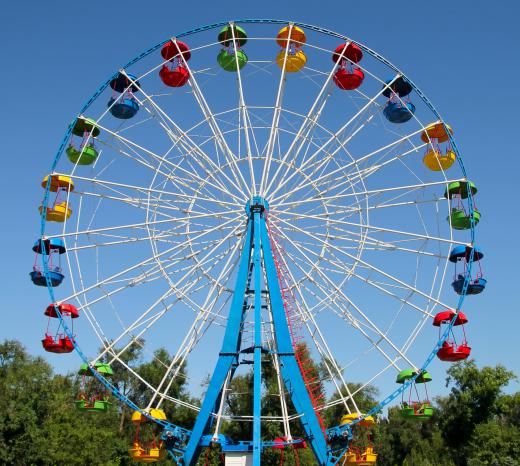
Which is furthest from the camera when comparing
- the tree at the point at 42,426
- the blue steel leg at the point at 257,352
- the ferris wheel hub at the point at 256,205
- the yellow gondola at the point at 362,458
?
the tree at the point at 42,426

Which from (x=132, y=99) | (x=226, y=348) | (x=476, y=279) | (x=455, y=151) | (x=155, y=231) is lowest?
(x=226, y=348)

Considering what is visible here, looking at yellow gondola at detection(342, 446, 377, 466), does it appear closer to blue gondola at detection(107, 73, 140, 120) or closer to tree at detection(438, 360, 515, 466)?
blue gondola at detection(107, 73, 140, 120)

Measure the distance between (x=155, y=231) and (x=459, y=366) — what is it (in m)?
32.6

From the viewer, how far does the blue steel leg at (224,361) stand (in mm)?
18531

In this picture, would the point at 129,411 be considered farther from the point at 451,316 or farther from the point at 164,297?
the point at 451,316

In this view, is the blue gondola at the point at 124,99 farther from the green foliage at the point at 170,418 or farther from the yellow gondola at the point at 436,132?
the green foliage at the point at 170,418

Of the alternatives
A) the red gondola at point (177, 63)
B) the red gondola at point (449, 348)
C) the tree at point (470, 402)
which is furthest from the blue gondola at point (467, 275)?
the tree at point (470, 402)

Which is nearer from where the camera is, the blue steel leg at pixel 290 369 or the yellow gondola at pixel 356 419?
the blue steel leg at pixel 290 369

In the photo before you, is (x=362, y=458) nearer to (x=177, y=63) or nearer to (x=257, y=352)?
(x=257, y=352)

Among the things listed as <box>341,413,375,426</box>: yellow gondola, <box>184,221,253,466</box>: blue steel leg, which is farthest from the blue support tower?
<box>341,413,375,426</box>: yellow gondola

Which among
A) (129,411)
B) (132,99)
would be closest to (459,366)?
(129,411)

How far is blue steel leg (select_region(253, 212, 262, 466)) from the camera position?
17172 mm

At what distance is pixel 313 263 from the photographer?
Answer: 70.0 ft

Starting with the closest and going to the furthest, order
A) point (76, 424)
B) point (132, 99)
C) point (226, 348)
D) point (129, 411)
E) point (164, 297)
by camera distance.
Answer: point (226, 348) < point (164, 297) < point (132, 99) < point (76, 424) < point (129, 411)
